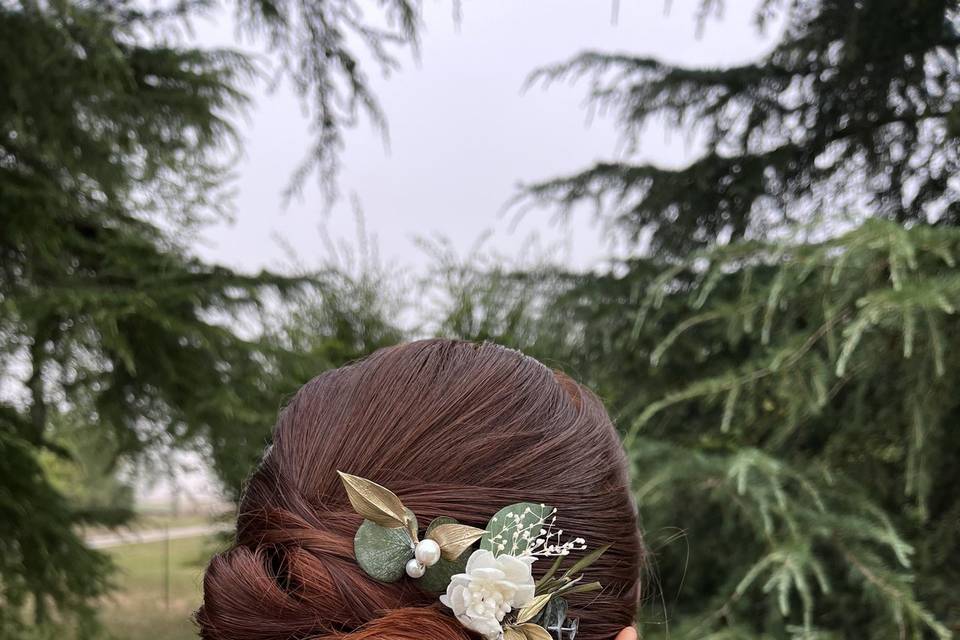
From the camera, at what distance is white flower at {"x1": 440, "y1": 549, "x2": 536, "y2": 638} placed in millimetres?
604

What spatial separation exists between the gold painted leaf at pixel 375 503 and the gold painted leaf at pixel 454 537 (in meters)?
0.04

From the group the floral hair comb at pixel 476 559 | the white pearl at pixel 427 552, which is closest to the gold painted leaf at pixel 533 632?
the floral hair comb at pixel 476 559

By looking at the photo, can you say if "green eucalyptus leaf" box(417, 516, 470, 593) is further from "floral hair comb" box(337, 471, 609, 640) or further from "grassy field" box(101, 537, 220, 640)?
"grassy field" box(101, 537, 220, 640)

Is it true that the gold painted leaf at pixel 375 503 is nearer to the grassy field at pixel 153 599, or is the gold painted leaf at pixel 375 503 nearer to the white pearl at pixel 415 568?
the white pearl at pixel 415 568

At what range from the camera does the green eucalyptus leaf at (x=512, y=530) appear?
64 centimetres

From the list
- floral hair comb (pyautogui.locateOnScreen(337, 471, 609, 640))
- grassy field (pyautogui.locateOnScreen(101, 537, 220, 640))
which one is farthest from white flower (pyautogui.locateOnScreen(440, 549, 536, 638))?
grassy field (pyautogui.locateOnScreen(101, 537, 220, 640))

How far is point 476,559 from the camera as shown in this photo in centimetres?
62

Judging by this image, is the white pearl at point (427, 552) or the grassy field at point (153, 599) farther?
the grassy field at point (153, 599)

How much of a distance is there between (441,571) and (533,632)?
0.10 m

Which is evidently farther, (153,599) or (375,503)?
(153,599)

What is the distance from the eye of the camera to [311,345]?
7.72 feet

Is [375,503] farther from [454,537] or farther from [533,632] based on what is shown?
[533,632]

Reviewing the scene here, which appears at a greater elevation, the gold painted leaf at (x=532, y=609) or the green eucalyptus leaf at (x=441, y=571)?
the green eucalyptus leaf at (x=441, y=571)

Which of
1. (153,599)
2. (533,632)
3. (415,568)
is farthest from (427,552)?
(153,599)
